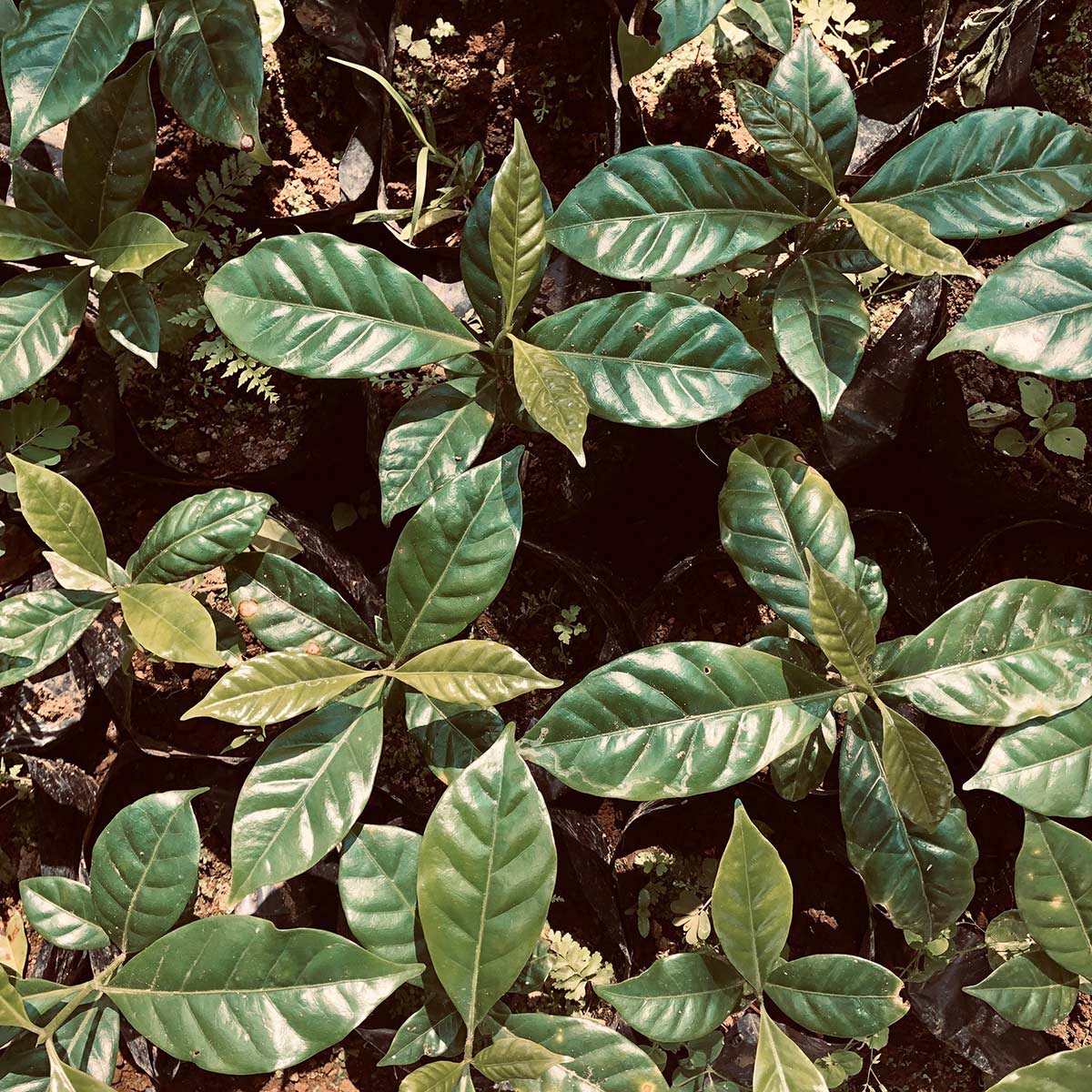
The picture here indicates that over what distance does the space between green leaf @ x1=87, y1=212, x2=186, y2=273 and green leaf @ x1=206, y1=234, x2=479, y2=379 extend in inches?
6.7

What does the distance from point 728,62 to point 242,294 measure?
1064 millimetres

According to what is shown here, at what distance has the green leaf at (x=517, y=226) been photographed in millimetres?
1130

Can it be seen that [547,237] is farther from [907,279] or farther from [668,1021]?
[668,1021]

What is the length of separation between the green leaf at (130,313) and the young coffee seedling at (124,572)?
29cm


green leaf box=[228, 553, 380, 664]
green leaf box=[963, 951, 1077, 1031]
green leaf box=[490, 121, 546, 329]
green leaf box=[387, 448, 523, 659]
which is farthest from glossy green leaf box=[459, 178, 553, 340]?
green leaf box=[963, 951, 1077, 1031]

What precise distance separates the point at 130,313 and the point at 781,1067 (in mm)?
1486

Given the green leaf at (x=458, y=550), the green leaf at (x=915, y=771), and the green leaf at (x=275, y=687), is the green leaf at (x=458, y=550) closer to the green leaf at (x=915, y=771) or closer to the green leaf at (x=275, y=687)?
the green leaf at (x=275, y=687)

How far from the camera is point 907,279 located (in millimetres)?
1603

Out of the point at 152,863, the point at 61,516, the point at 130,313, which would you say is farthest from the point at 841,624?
the point at 130,313

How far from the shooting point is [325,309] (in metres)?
1.19

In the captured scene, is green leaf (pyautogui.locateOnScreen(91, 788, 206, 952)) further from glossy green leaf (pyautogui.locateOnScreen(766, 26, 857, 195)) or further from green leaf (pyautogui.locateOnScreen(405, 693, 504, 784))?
glossy green leaf (pyautogui.locateOnScreen(766, 26, 857, 195))

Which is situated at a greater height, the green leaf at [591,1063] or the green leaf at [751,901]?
the green leaf at [751,901]

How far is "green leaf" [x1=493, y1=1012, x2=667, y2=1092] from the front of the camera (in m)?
1.10

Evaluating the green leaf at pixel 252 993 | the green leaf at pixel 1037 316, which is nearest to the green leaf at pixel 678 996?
the green leaf at pixel 252 993
